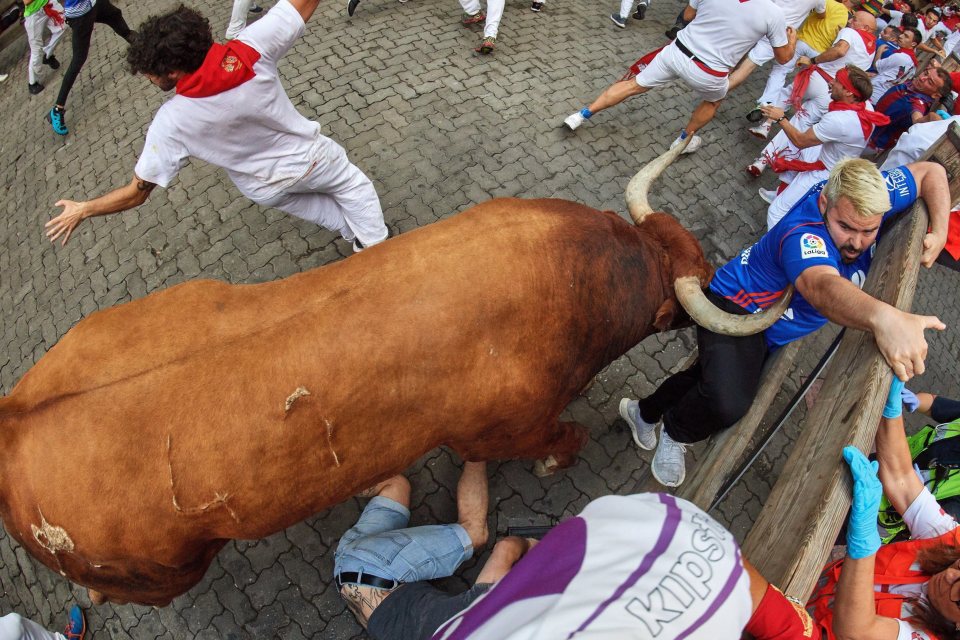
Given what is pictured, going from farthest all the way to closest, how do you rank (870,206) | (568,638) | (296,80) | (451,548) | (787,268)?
1. (296,80)
2. (451,548)
3. (787,268)
4. (870,206)
5. (568,638)

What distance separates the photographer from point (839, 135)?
488 centimetres

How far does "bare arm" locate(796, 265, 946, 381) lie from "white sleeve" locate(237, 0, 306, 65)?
312cm

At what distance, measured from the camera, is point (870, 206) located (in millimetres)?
2584

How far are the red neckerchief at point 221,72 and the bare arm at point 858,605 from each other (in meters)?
3.72

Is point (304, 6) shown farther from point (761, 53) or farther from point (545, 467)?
point (761, 53)

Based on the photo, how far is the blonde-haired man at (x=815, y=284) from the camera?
7.43 feet

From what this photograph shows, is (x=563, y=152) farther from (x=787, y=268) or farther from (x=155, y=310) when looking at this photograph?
(x=155, y=310)

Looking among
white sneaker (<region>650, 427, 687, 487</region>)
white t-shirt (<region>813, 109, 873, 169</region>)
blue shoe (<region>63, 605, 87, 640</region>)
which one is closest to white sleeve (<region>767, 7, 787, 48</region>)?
white t-shirt (<region>813, 109, 873, 169</region>)

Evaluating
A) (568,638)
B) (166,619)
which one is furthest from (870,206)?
(166,619)

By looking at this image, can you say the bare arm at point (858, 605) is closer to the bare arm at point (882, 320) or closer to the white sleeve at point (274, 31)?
the bare arm at point (882, 320)

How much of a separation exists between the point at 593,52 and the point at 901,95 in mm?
3366

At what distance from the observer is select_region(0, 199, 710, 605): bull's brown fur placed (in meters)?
2.59

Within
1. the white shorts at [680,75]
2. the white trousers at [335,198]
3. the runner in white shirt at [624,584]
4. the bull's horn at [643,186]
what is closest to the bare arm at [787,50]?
the white shorts at [680,75]

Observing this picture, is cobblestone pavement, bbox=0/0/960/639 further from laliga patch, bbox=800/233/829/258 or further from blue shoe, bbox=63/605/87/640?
laliga patch, bbox=800/233/829/258
